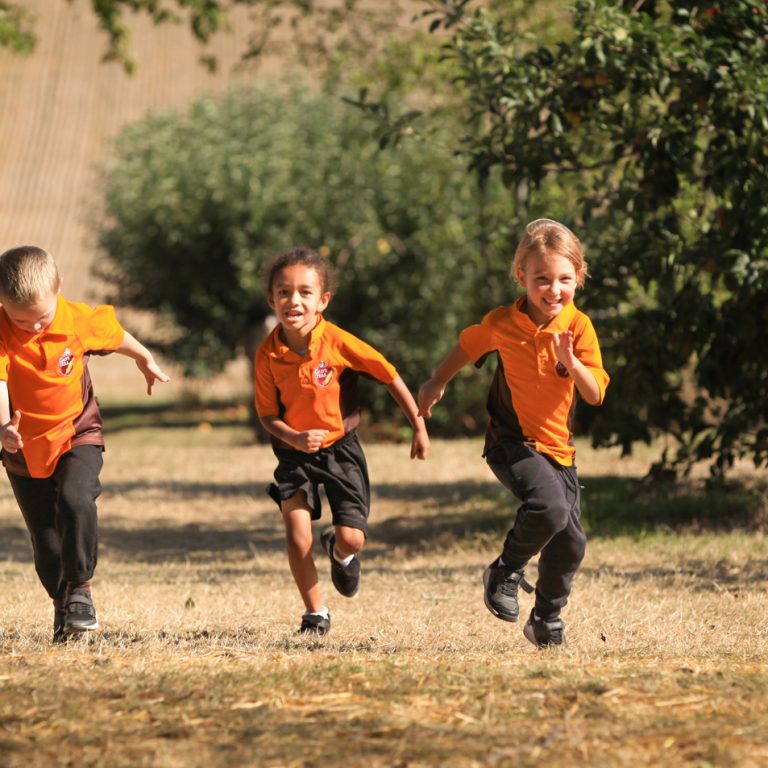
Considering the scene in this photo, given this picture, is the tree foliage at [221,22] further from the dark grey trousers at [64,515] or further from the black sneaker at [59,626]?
the black sneaker at [59,626]

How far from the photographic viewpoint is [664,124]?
9102mm

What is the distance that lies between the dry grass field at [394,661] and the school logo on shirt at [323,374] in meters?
1.11

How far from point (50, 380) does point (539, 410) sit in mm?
1991

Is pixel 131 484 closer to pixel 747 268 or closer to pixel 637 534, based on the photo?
pixel 637 534

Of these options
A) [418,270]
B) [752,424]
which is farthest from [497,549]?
[418,270]

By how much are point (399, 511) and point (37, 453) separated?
22.0 ft

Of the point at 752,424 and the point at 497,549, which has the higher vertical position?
the point at 752,424

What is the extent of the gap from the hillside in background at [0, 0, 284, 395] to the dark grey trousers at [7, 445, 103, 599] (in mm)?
34084

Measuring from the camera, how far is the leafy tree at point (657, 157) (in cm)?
886

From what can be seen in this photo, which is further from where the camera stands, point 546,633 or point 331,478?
point 331,478

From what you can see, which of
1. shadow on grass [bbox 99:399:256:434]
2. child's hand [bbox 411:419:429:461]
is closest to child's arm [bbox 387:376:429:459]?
child's hand [bbox 411:419:429:461]

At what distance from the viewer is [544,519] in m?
5.62

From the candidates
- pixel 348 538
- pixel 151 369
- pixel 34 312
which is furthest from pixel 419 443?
pixel 34 312

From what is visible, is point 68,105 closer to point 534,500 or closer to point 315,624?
point 315,624
